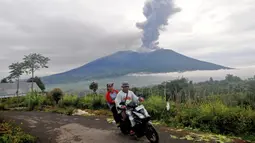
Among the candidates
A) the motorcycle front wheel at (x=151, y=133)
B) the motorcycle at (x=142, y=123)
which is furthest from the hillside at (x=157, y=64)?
the motorcycle front wheel at (x=151, y=133)

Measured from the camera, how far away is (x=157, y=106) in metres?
9.28

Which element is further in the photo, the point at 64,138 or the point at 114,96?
the point at 114,96

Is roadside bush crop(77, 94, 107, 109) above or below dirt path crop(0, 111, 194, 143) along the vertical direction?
above

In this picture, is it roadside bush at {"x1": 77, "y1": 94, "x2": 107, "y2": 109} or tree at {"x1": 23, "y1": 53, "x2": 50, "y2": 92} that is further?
tree at {"x1": 23, "y1": 53, "x2": 50, "y2": 92}

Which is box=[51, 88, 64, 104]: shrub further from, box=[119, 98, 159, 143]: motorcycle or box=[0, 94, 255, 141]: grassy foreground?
box=[119, 98, 159, 143]: motorcycle

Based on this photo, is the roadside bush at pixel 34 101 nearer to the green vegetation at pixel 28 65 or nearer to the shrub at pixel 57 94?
the shrub at pixel 57 94

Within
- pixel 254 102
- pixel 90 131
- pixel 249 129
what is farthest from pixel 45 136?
pixel 254 102

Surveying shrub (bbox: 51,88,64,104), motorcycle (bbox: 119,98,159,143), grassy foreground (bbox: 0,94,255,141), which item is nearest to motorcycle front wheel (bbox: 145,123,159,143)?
motorcycle (bbox: 119,98,159,143)

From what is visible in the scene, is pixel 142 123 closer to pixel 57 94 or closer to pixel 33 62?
pixel 57 94

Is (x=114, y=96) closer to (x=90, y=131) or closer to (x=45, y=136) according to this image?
(x=90, y=131)

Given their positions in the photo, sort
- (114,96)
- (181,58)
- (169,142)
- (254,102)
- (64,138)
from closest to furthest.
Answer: (169,142) < (64,138) < (114,96) < (254,102) < (181,58)

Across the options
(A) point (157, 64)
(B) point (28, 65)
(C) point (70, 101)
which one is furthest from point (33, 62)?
(A) point (157, 64)

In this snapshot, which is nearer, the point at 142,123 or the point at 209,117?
the point at 142,123

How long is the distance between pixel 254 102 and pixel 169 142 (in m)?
4.08
